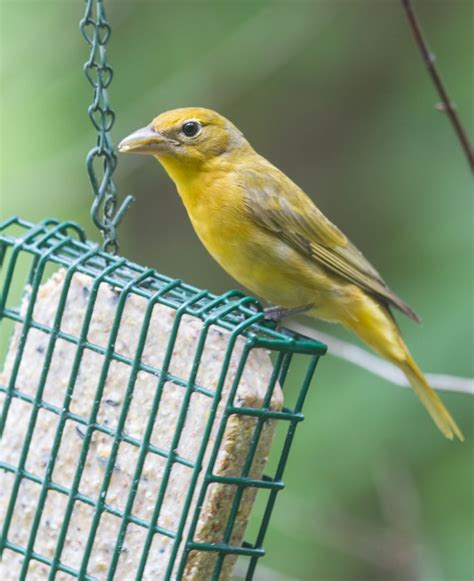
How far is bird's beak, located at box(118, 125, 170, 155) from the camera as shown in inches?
191

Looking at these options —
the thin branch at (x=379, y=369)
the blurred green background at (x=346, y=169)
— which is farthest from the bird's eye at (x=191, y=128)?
the blurred green background at (x=346, y=169)

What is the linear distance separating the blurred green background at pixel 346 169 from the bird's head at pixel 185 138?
1578mm

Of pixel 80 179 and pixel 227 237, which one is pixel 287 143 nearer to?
pixel 80 179

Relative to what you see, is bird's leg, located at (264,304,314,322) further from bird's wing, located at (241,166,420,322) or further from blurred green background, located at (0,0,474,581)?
blurred green background, located at (0,0,474,581)

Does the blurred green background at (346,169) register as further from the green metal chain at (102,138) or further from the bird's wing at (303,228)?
the green metal chain at (102,138)

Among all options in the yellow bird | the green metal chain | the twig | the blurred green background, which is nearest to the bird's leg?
the yellow bird

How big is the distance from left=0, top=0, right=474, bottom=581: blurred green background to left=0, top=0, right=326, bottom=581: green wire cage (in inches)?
56.1

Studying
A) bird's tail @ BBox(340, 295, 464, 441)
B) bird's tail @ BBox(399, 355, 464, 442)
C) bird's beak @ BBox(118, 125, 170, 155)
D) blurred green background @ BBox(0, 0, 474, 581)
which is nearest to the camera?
bird's beak @ BBox(118, 125, 170, 155)

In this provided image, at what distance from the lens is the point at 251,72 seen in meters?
7.85

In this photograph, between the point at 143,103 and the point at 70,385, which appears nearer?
the point at 70,385

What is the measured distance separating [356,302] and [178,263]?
4.28m

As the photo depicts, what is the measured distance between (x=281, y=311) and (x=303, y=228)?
0.53m

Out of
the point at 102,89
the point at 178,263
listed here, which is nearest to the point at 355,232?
the point at 178,263

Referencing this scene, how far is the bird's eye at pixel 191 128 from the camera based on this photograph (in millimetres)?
5141
